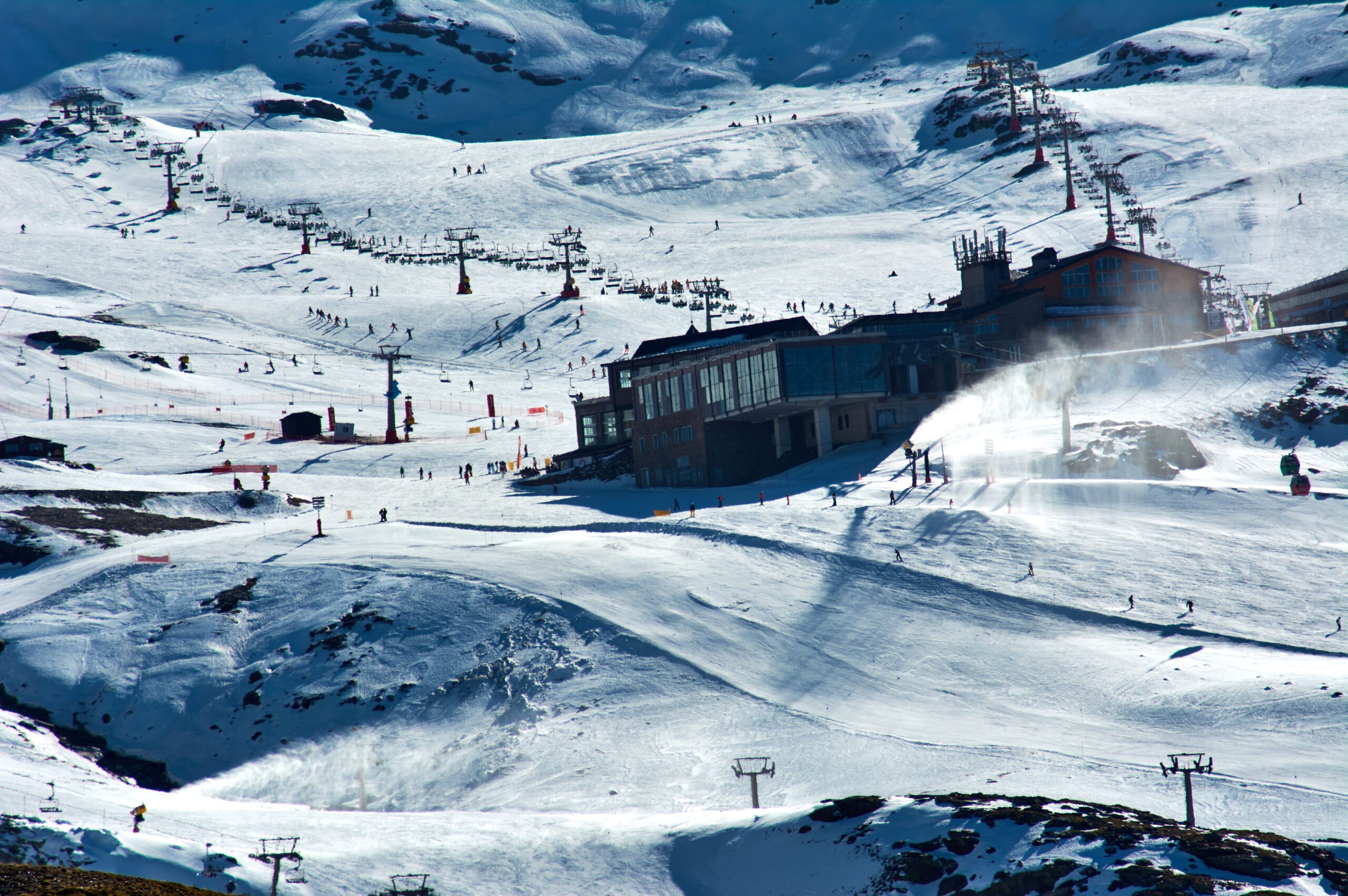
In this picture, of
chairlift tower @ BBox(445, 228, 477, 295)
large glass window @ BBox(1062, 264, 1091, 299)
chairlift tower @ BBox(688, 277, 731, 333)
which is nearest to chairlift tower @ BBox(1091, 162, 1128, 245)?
chairlift tower @ BBox(688, 277, 731, 333)

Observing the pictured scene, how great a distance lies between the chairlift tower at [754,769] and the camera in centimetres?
2969

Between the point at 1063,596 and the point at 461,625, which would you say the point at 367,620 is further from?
the point at 1063,596

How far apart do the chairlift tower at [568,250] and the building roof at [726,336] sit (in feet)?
105

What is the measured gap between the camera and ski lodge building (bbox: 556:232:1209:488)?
6184cm

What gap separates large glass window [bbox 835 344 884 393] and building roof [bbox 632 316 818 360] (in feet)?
18.2

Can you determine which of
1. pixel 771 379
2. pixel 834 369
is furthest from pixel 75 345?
pixel 834 369

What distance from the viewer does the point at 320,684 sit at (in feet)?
128

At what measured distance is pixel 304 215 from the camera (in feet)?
433

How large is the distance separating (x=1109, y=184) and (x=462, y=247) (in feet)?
189

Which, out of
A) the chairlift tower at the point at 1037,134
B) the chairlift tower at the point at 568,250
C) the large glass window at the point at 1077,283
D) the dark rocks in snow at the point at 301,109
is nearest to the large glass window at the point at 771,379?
the large glass window at the point at 1077,283

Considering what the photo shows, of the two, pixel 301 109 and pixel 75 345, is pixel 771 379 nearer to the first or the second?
pixel 75 345

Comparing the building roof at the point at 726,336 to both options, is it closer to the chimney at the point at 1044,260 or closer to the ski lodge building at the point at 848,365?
the ski lodge building at the point at 848,365

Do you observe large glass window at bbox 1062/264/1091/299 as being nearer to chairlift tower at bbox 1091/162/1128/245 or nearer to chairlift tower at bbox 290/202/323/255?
chairlift tower at bbox 1091/162/1128/245

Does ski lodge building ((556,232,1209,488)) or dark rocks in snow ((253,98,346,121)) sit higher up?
dark rocks in snow ((253,98,346,121))
